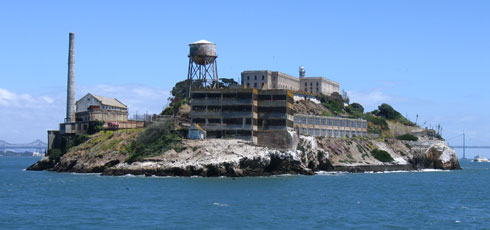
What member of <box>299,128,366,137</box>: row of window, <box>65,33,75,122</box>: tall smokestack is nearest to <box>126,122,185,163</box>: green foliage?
<box>65,33,75,122</box>: tall smokestack

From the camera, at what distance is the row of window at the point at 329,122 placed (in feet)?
438

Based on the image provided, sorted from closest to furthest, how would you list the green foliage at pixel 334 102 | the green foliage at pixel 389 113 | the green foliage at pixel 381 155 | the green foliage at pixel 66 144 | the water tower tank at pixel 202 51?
the green foliage at pixel 66 144
the water tower tank at pixel 202 51
the green foliage at pixel 381 155
the green foliage at pixel 334 102
the green foliage at pixel 389 113

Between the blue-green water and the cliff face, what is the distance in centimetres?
519

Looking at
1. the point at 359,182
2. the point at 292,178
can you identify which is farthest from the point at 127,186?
the point at 359,182

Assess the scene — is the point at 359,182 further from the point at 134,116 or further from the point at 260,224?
the point at 134,116

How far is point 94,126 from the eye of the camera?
12519cm

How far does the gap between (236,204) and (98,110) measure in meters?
70.2

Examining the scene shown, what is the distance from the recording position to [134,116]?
440ft

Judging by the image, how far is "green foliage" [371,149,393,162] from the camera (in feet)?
438

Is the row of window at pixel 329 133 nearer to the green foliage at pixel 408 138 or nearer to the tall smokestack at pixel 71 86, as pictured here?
the green foliage at pixel 408 138

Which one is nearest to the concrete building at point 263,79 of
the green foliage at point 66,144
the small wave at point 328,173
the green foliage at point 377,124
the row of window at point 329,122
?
the row of window at point 329,122

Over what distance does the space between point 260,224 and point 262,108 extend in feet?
201

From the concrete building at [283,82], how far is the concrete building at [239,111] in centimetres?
3446

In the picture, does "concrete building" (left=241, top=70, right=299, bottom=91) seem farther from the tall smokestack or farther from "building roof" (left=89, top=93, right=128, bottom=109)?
the tall smokestack
